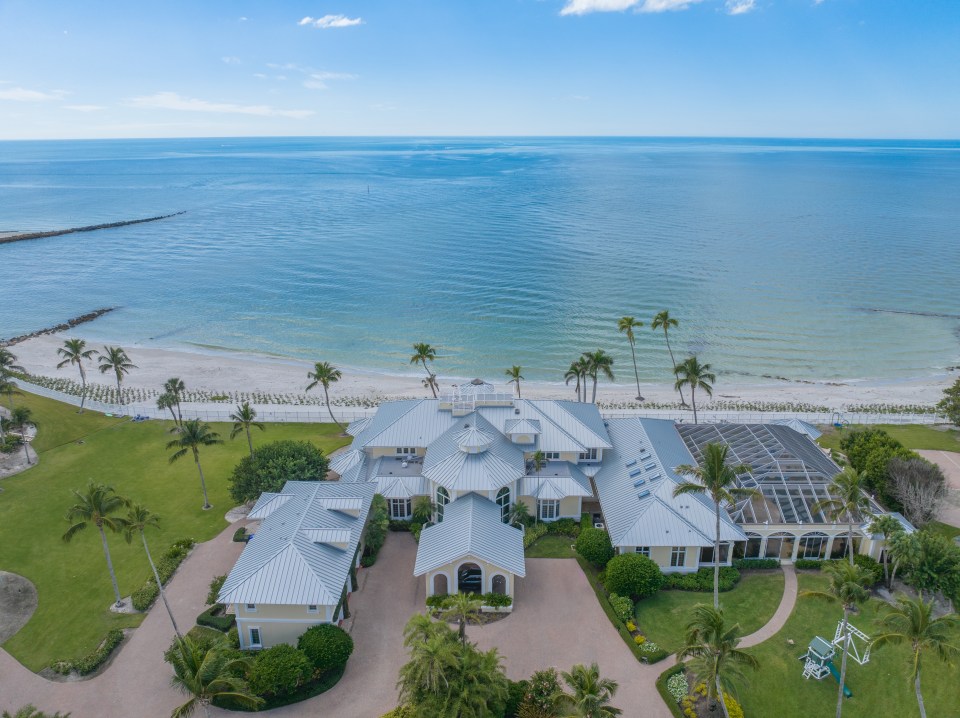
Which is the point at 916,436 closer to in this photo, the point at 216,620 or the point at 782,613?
the point at 782,613

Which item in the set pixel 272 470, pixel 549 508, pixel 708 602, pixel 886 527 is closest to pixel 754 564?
pixel 708 602

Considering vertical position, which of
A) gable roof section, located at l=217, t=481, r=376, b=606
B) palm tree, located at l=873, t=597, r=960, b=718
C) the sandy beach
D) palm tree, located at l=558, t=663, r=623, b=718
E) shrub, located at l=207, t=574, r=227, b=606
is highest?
palm tree, located at l=873, t=597, r=960, b=718

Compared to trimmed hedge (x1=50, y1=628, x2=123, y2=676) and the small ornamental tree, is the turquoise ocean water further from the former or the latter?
trimmed hedge (x1=50, y1=628, x2=123, y2=676)

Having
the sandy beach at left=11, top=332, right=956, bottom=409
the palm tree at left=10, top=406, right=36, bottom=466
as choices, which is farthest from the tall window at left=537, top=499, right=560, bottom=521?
the palm tree at left=10, top=406, right=36, bottom=466

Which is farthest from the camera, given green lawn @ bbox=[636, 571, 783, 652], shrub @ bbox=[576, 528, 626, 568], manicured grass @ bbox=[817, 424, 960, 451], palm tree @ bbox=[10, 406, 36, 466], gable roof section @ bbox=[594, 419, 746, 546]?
manicured grass @ bbox=[817, 424, 960, 451]

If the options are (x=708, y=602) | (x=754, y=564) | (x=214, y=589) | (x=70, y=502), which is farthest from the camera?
(x=70, y=502)

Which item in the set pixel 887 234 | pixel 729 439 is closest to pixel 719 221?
pixel 887 234
